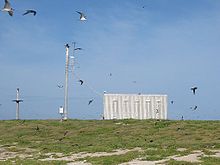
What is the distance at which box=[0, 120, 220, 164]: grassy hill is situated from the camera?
1922 centimetres

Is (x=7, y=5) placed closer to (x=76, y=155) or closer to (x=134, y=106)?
(x=76, y=155)

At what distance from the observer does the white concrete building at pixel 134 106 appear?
123 feet

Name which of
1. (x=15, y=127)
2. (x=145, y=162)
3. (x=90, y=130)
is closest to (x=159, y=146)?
(x=145, y=162)

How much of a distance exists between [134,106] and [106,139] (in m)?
12.7

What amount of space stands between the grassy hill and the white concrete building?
130 inches

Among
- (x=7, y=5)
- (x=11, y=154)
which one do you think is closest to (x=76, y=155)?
(x=11, y=154)

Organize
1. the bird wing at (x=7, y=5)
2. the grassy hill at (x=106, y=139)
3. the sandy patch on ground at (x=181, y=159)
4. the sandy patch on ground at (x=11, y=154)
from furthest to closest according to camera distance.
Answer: the sandy patch on ground at (x=11, y=154)
the grassy hill at (x=106, y=139)
the sandy patch on ground at (x=181, y=159)
the bird wing at (x=7, y=5)

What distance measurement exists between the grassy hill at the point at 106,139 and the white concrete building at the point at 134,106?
3.30 metres

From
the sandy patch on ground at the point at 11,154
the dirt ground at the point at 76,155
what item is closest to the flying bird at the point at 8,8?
the dirt ground at the point at 76,155

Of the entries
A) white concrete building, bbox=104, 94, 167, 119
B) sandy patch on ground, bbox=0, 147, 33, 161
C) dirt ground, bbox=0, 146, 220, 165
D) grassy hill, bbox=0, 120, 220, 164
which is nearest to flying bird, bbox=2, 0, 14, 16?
grassy hill, bbox=0, 120, 220, 164

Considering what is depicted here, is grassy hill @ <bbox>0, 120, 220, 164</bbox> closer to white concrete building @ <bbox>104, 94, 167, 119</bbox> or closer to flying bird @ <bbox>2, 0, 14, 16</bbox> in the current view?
white concrete building @ <bbox>104, 94, 167, 119</bbox>

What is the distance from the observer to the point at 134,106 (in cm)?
3800

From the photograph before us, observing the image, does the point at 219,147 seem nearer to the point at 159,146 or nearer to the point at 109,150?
the point at 159,146

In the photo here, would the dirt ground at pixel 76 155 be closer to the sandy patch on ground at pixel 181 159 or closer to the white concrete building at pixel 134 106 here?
the sandy patch on ground at pixel 181 159
